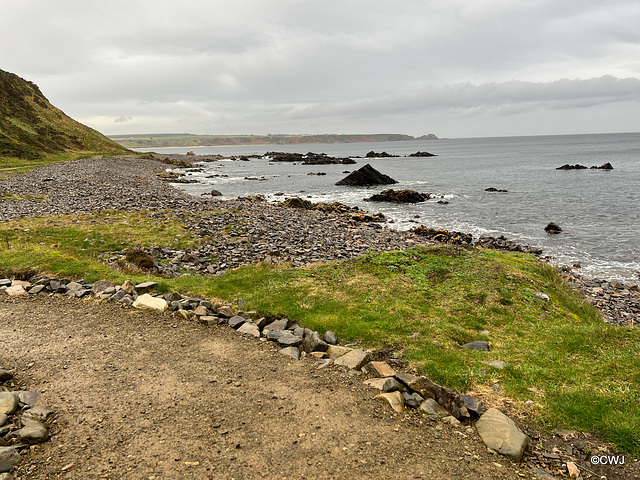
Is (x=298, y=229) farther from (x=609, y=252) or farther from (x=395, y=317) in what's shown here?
(x=609, y=252)

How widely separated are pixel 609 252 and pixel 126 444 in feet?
108

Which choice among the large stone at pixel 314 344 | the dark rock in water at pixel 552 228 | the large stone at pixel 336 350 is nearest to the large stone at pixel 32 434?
the large stone at pixel 314 344

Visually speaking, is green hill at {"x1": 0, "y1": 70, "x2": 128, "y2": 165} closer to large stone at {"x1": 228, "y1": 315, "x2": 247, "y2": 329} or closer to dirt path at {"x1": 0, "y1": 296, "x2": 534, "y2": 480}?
dirt path at {"x1": 0, "y1": 296, "x2": 534, "y2": 480}

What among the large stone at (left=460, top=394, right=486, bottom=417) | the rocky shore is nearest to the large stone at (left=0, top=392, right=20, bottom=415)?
the large stone at (left=460, top=394, right=486, bottom=417)

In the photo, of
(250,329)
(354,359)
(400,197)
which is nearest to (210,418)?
(354,359)

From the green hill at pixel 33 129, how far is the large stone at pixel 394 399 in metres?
79.3

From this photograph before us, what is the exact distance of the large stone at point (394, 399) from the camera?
683cm

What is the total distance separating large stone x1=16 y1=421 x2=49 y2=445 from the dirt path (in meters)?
0.19

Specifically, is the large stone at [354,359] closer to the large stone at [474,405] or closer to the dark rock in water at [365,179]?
the large stone at [474,405]

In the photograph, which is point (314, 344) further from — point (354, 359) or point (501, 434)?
point (501, 434)

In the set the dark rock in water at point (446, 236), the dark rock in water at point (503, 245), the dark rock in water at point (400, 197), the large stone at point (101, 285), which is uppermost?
the dark rock in water at point (400, 197)

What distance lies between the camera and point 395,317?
1061cm

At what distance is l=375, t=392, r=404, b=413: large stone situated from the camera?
6828 millimetres

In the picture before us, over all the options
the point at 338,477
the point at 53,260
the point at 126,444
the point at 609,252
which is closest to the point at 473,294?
the point at 338,477
